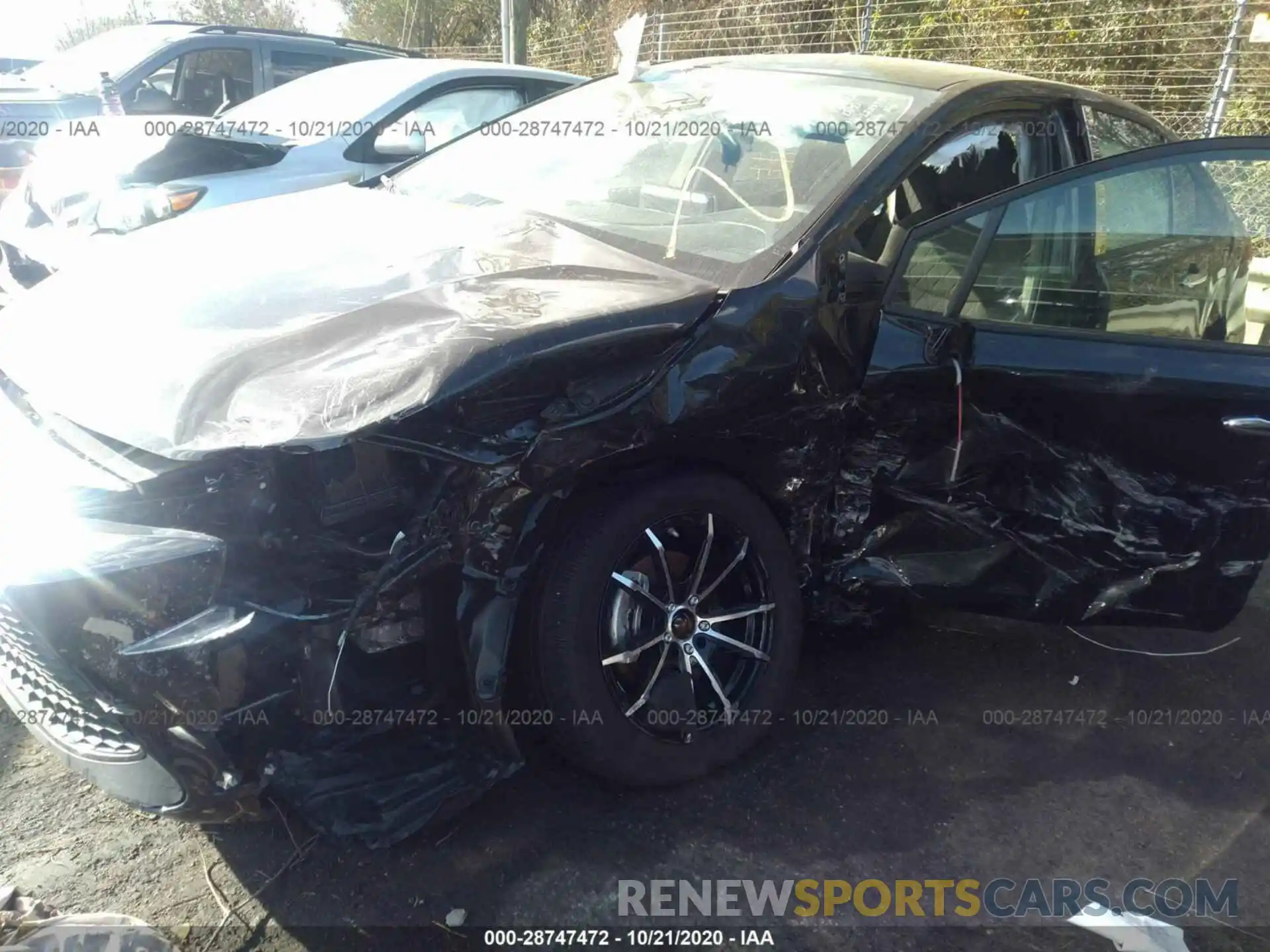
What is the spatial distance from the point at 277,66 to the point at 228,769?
23.2 feet

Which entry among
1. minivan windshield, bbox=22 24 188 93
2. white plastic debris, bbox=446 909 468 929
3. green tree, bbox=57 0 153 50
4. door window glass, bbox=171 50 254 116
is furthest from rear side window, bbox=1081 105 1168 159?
green tree, bbox=57 0 153 50

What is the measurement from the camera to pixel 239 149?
16.3 ft

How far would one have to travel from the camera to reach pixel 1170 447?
8.67 ft

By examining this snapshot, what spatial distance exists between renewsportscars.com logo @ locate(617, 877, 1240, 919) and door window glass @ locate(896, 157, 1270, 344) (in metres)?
1.47

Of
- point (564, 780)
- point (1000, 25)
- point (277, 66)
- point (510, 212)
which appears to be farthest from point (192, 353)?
point (1000, 25)

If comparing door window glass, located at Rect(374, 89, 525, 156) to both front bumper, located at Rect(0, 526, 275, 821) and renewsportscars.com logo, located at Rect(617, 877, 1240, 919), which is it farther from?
renewsportscars.com logo, located at Rect(617, 877, 1240, 919)

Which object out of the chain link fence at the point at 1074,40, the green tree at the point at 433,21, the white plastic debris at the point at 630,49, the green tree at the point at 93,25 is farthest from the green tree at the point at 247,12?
the white plastic debris at the point at 630,49

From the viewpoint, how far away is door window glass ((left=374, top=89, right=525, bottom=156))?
17.6ft

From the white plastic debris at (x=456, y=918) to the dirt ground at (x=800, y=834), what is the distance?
0.05 ft

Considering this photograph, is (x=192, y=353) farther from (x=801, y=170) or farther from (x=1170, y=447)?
(x=1170, y=447)

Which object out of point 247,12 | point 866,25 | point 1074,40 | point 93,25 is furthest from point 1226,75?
point 93,25

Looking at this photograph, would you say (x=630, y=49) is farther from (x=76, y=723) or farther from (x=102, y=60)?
(x=102, y=60)

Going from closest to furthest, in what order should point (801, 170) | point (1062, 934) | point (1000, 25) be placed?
point (1062, 934) < point (801, 170) < point (1000, 25)

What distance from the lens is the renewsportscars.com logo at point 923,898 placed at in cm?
218
